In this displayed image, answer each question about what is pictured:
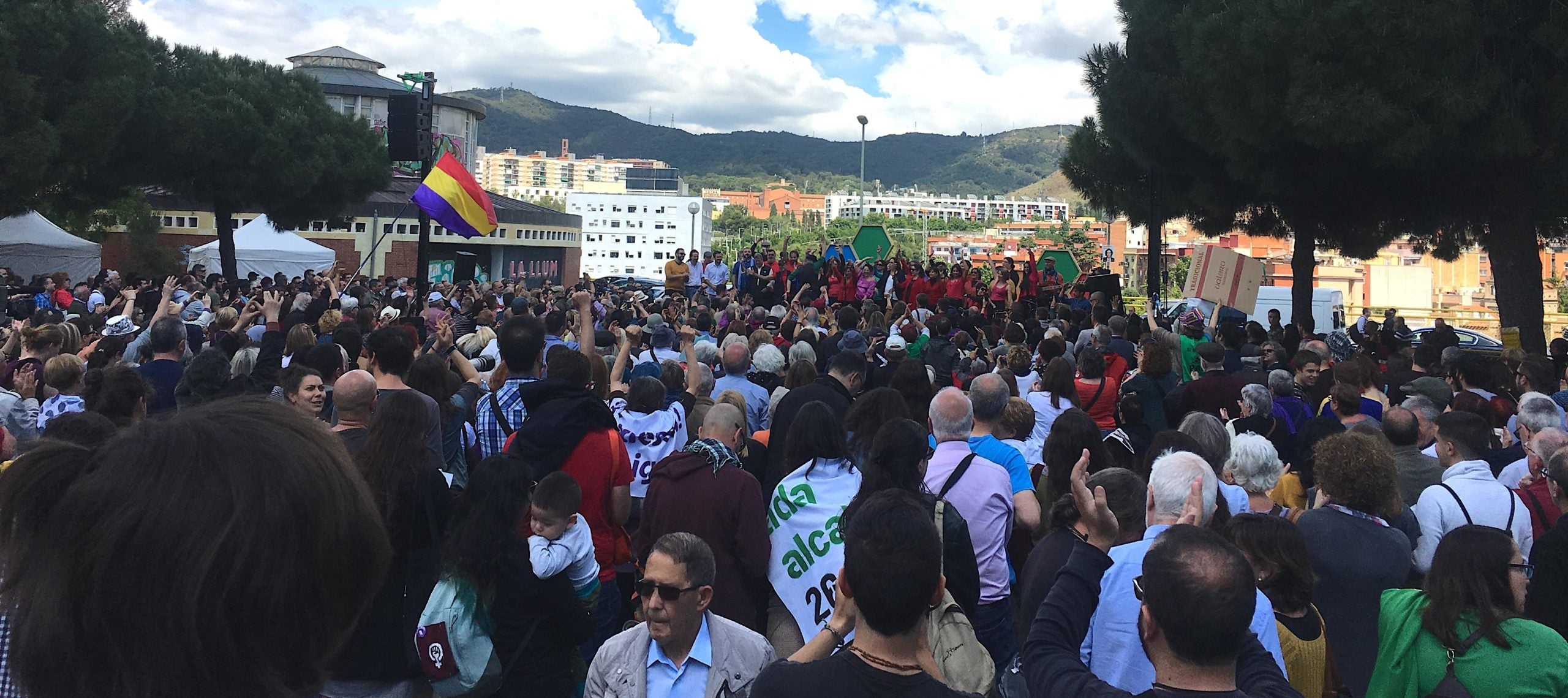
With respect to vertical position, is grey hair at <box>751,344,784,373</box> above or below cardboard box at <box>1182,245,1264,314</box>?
below

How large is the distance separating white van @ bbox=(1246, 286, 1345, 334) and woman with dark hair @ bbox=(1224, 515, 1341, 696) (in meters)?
20.6

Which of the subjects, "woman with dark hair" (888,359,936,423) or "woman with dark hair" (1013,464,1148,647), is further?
"woman with dark hair" (888,359,936,423)

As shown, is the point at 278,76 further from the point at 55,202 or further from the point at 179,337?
the point at 179,337

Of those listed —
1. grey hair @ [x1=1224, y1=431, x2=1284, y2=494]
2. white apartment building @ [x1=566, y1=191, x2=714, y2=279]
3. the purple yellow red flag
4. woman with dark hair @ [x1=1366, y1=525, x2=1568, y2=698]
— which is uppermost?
white apartment building @ [x1=566, y1=191, x2=714, y2=279]

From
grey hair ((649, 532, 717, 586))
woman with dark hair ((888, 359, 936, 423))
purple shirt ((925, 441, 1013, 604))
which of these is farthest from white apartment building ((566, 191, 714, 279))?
grey hair ((649, 532, 717, 586))

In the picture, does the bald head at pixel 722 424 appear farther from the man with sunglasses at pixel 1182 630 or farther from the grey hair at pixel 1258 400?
the grey hair at pixel 1258 400

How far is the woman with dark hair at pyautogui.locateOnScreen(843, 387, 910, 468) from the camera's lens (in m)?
4.66

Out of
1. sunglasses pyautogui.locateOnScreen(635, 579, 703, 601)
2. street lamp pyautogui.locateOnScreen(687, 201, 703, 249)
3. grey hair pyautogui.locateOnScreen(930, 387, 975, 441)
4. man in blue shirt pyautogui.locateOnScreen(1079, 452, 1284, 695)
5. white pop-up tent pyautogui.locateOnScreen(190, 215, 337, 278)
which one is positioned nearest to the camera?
man in blue shirt pyautogui.locateOnScreen(1079, 452, 1284, 695)

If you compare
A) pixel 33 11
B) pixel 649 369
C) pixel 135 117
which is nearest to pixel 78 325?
pixel 649 369

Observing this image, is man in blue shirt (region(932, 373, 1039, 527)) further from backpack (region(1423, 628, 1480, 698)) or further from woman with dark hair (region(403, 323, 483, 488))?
woman with dark hair (region(403, 323, 483, 488))

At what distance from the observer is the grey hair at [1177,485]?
3.25m

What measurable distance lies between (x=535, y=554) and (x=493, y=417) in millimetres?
1957

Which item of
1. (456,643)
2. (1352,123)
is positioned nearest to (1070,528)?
(456,643)

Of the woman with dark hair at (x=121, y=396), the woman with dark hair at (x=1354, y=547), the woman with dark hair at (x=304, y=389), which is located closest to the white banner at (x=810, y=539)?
the woman with dark hair at (x=1354, y=547)
